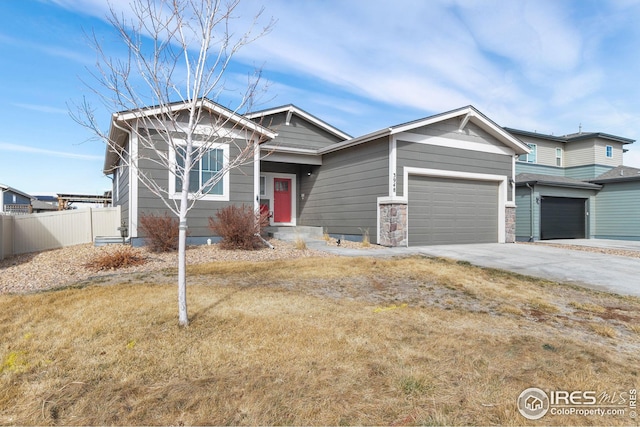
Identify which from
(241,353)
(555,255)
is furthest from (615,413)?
(555,255)

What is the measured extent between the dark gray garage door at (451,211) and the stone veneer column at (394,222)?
1.43ft

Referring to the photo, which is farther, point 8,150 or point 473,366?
point 8,150

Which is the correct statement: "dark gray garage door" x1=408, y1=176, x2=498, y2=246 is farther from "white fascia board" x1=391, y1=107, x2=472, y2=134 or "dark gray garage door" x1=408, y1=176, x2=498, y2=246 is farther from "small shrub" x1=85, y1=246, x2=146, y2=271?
"small shrub" x1=85, y1=246, x2=146, y2=271

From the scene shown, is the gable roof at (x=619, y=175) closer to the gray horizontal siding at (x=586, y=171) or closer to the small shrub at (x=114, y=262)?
the gray horizontal siding at (x=586, y=171)

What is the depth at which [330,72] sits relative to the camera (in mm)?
12375

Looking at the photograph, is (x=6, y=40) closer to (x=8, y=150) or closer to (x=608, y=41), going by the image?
(x=8, y=150)

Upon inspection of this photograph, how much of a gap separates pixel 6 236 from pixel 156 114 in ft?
24.9

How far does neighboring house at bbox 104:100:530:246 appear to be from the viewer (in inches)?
423

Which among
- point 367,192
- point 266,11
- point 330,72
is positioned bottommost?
point 367,192

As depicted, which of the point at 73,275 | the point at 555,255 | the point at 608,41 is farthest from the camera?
the point at 608,41

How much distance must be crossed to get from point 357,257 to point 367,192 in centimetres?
401

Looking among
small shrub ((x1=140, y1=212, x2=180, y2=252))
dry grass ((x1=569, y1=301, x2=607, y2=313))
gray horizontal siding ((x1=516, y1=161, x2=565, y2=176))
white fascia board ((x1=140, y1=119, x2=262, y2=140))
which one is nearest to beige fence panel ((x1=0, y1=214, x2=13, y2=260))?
small shrub ((x1=140, y1=212, x2=180, y2=252))

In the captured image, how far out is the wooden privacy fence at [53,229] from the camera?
9.36 m

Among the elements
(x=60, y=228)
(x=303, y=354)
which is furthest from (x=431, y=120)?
(x=60, y=228)
